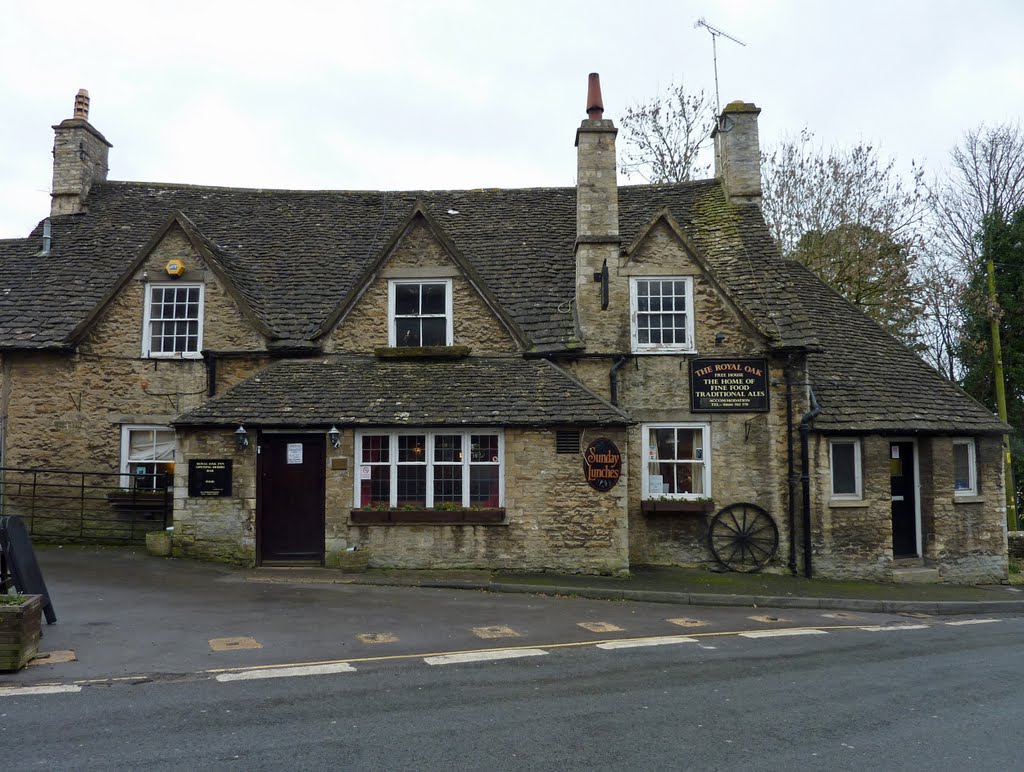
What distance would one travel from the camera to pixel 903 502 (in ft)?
53.2

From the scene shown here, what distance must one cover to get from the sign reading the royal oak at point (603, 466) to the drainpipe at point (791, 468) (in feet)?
12.4

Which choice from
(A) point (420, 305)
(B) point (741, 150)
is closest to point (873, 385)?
(B) point (741, 150)

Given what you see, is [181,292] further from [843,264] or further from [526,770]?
[843,264]

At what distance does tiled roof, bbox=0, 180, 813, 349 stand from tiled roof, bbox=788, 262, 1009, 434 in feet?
5.11

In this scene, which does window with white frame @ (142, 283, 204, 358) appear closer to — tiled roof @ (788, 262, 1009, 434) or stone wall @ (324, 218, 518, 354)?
stone wall @ (324, 218, 518, 354)

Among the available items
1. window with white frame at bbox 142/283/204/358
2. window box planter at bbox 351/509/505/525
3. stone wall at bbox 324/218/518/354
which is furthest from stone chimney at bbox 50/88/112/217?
window box planter at bbox 351/509/505/525

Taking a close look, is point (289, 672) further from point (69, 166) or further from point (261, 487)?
point (69, 166)

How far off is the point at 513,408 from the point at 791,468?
19.1ft

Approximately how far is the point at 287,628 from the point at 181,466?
19.0 feet

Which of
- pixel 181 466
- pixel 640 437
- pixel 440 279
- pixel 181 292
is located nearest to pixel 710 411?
pixel 640 437

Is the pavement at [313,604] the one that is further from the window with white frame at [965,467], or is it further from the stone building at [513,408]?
the window with white frame at [965,467]

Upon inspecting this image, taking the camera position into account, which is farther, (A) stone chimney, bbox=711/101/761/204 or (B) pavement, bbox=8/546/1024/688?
(A) stone chimney, bbox=711/101/761/204

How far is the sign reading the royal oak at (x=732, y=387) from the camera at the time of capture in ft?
50.2

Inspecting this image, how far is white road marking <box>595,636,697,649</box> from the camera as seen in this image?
8.99m
